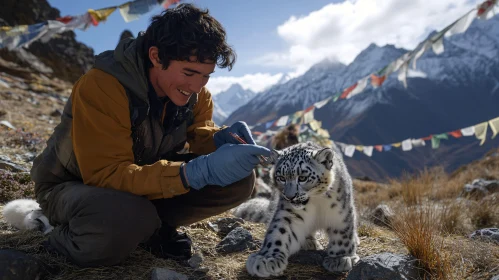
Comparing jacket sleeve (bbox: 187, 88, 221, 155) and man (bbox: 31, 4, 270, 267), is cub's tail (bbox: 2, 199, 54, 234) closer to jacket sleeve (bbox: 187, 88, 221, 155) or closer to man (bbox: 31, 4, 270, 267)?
man (bbox: 31, 4, 270, 267)

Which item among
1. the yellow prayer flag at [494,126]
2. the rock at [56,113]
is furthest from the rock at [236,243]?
the rock at [56,113]

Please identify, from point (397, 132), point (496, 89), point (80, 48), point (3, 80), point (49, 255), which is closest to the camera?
point (49, 255)

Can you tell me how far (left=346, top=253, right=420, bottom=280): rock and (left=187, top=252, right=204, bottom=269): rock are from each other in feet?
4.13

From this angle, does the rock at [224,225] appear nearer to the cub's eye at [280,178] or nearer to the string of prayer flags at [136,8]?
the cub's eye at [280,178]

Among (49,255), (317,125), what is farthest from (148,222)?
(317,125)

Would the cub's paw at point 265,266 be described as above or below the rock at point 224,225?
above

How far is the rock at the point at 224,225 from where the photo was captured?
4336 millimetres

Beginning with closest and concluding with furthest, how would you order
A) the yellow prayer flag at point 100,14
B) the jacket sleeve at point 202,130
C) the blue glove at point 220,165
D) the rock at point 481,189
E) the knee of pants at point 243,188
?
the blue glove at point 220,165, the knee of pants at point 243,188, the jacket sleeve at point 202,130, the rock at point 481,189, the yellow prayer flag at point 100,14

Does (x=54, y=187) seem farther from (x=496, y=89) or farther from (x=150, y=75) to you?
(x=496, y=89)

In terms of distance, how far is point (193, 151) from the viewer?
4.14 m

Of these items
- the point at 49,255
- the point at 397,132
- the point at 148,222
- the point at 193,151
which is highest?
the point at 397,132

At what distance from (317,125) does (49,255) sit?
560 inches

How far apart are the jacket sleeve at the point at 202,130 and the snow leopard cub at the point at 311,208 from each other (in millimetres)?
839

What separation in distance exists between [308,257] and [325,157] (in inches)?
38.7
